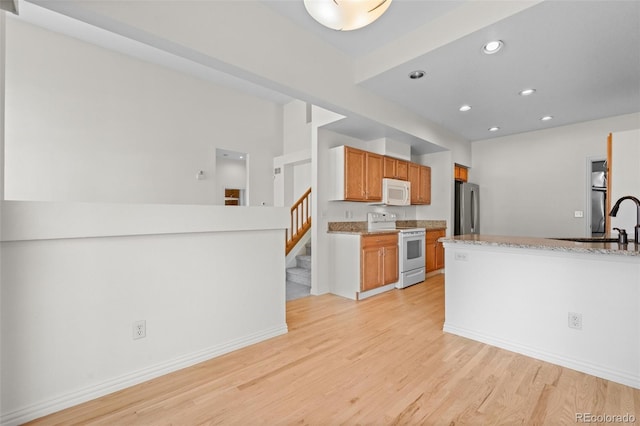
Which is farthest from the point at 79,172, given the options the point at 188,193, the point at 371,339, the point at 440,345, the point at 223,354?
the point at 440,345

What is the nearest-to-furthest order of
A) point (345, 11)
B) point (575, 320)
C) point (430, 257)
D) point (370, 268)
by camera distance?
point (345, 11)
point (575, 320)
point (370, 268)
point (430, 257)

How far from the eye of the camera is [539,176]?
17.5 feet

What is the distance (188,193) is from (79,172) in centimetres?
162

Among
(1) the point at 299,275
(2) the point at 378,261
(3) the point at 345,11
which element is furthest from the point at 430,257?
(3) the point at 345,11

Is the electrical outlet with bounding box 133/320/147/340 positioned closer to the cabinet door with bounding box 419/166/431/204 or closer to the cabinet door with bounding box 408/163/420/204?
the cabinet door with bounding box 408/163/420/204

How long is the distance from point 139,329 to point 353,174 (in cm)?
316

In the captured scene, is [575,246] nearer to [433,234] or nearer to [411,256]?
[411,256]

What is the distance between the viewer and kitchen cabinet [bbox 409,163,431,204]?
5.35 metres

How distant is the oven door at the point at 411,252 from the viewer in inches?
180

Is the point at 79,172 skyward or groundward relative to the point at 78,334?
skyward

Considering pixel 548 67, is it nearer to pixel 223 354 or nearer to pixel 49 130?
pixel 223 354

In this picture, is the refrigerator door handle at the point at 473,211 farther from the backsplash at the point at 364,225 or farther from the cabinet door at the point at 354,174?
the cabinet door at the point at 354,174

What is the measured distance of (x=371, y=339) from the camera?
2.70 m

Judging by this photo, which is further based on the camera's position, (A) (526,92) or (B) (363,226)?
(B) (363,226)
